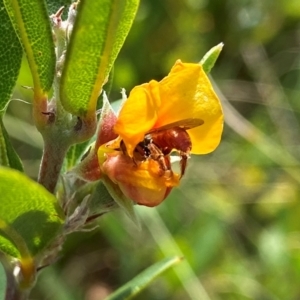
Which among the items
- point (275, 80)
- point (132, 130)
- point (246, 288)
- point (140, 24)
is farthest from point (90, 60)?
point (275, 80)

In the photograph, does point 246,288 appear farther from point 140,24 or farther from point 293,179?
point 140,24

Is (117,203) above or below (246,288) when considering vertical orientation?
above

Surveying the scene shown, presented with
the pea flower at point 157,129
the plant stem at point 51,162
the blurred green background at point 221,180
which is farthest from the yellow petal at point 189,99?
the blurred green background at point 221,180

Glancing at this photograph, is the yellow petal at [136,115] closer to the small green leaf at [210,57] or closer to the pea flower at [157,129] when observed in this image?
the pea flower at [157,129]

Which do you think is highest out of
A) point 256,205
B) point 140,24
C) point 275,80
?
point 140,24

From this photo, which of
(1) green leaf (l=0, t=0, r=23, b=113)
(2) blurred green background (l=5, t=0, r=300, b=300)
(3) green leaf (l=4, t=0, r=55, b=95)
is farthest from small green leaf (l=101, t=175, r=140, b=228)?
(2) blurred green background (l=5, t=0, r=300, b=300)

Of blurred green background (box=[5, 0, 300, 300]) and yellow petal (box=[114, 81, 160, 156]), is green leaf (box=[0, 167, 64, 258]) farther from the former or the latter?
blurred green background (box=[5, 0, 300, 300])
